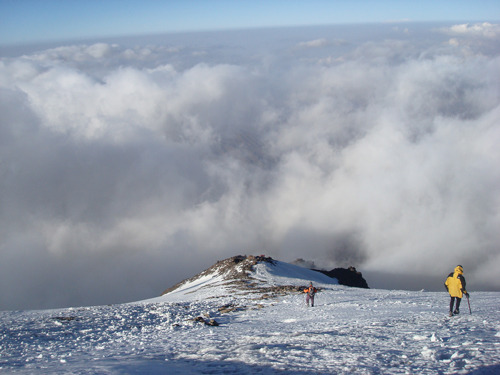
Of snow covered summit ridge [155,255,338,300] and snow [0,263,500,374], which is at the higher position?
snow covered summit ridge [155,255,338,300]

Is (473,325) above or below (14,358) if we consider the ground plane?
above

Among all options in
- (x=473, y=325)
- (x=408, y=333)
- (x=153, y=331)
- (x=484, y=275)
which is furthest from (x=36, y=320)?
(x=484, y=275)

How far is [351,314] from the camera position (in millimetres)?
18031

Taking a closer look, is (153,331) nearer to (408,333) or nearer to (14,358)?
(14,358)

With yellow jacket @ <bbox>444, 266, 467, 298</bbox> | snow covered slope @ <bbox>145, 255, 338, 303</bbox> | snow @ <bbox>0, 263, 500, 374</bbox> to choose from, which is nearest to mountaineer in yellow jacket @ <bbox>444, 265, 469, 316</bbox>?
yellow jacket @ <bbox>444, 266, 467, 298</bbox>

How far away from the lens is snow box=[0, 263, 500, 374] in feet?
33.2

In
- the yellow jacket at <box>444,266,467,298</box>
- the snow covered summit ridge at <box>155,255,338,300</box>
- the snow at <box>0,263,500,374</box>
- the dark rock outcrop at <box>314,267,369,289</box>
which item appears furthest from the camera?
the dark rock outcrop at <box>314,267,369,289</box>

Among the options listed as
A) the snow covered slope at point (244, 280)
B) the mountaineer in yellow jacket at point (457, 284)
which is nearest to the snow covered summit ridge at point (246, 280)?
the snow covered slope at point (244, 280)

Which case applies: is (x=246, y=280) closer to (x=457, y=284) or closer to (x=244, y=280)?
(x=244, y=280)

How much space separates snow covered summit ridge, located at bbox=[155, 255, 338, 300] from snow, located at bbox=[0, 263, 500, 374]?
11051 millimetres

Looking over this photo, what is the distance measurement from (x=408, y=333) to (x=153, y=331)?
9.45 meters

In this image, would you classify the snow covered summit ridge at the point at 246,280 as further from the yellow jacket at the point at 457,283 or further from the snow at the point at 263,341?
the yellow jacket at the point at 457,283

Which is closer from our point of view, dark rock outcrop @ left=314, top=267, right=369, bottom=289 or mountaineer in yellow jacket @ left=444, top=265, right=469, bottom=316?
mountaineer in yellow jacket @ left=444, top=265, right=469, bottom=316

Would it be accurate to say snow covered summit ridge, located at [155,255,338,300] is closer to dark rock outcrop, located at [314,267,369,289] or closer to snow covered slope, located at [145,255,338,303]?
snow covered slope, located at [145,255,338,303]
